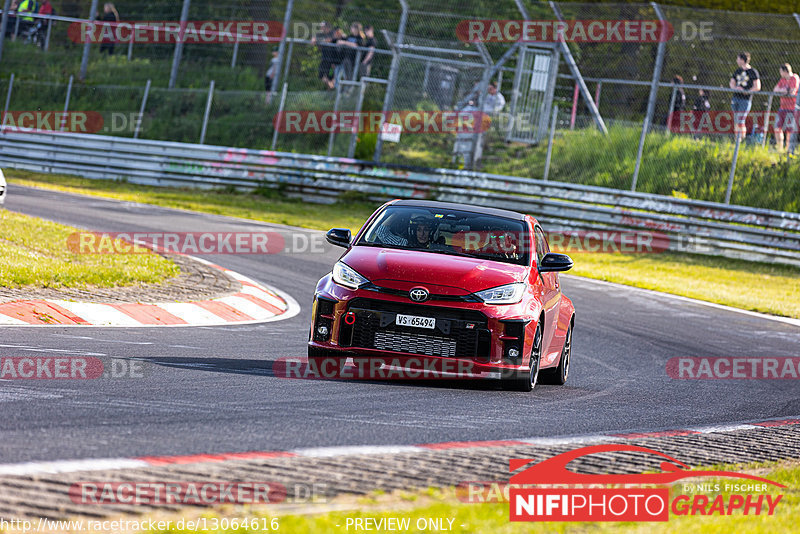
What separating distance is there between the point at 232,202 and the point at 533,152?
271 inches

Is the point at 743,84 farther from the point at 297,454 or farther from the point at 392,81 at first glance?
the point at 297,454

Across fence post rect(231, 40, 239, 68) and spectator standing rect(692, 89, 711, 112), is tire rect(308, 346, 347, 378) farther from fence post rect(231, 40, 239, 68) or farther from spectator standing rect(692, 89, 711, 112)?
fence post rect(231, 40, 239, 68)

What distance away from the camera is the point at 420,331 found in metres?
8.27

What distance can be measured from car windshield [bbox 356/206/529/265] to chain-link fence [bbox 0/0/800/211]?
12673 mm

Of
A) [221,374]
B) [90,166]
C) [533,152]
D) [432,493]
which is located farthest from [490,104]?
[432,493]

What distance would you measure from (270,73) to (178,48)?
271 centimetres

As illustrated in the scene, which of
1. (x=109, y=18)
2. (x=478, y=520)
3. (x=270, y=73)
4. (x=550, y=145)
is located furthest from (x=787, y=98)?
(x=478, y=520)

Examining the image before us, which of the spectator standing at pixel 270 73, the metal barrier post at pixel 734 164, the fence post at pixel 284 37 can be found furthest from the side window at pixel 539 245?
the spectator standing at pixel 270 73

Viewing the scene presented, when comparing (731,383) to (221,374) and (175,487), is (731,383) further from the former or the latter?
(175,487)

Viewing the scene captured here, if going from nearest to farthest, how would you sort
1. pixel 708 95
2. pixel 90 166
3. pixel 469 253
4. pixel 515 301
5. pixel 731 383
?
pixel 515 301
pixel 469 253
pixel 731 383
pixel 708 95
pixel 90 166

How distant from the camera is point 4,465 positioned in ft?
15.6

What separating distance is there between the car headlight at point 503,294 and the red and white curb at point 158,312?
3.68m

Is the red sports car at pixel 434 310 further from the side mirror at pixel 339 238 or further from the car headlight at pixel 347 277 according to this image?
the side mirror at pixel 339 238

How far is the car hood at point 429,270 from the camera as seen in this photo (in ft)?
27.7
